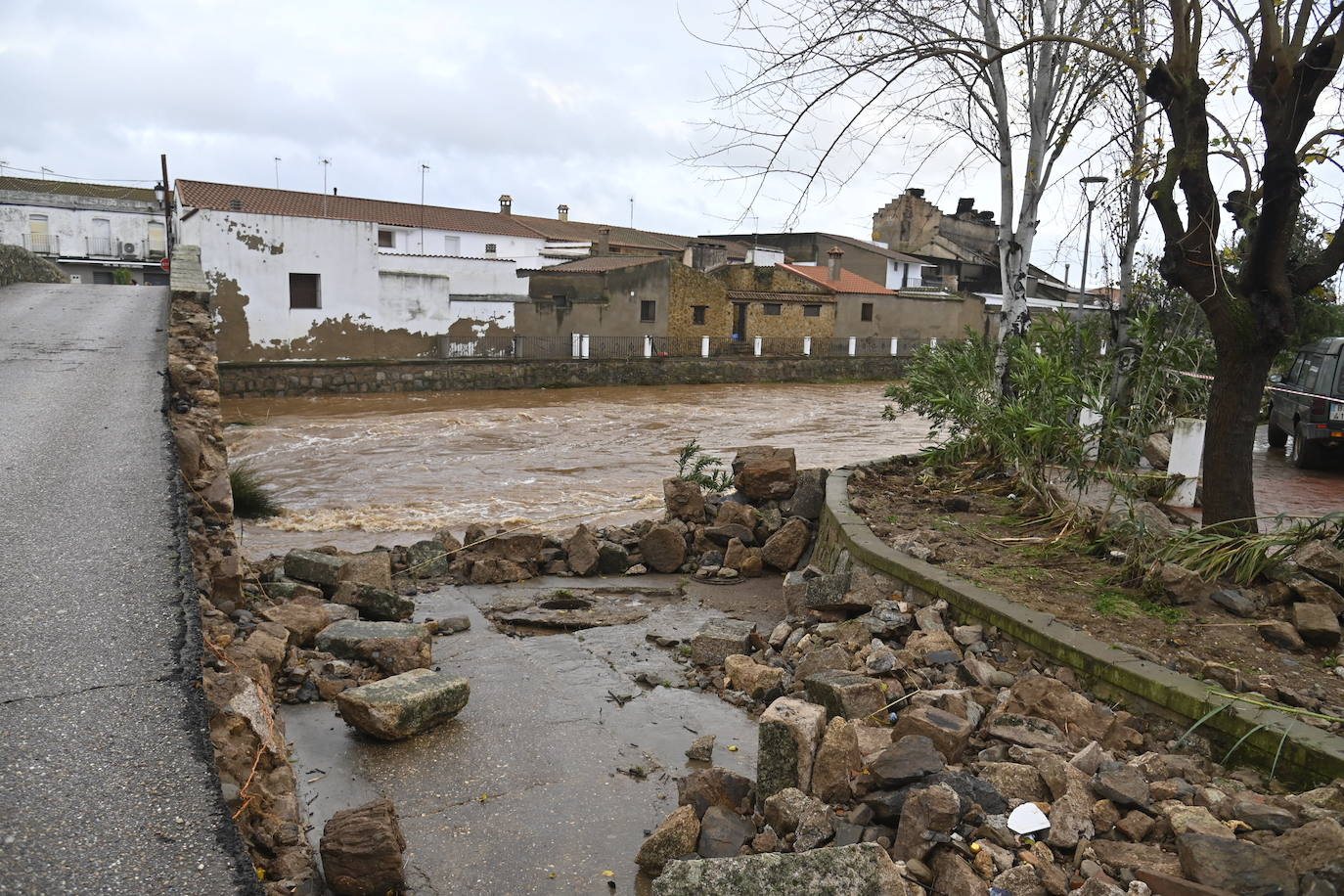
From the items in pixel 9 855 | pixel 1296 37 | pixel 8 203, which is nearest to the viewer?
pixel 9 855

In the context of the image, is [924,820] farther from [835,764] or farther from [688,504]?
[688,504]

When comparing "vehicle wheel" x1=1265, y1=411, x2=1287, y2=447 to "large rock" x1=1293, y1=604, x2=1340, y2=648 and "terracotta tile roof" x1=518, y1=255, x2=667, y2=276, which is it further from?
"terracotta tile roof" x1=518, y1=255, x2=667, y2=276

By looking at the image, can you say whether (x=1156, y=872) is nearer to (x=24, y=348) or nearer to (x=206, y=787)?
(x=206, y=787)

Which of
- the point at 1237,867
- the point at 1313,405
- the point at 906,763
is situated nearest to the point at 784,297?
the point at 1313,405

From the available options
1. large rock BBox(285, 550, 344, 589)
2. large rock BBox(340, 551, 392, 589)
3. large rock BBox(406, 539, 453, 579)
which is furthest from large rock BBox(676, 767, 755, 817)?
large rock BBox(406, 539, 453, 579)

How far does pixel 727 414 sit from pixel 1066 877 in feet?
79.9

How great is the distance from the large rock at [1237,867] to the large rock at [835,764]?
1.24 m

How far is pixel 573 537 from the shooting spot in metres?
8.84

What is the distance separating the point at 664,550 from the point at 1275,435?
9.42 metres

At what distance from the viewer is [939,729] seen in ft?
12.9

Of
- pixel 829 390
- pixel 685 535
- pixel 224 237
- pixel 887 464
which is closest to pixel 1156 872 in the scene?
pixel 685 535

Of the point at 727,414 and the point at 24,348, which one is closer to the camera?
the point at 24,348

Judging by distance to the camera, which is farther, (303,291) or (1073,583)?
(303,291)

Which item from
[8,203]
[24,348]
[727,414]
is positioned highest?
[8,203]
